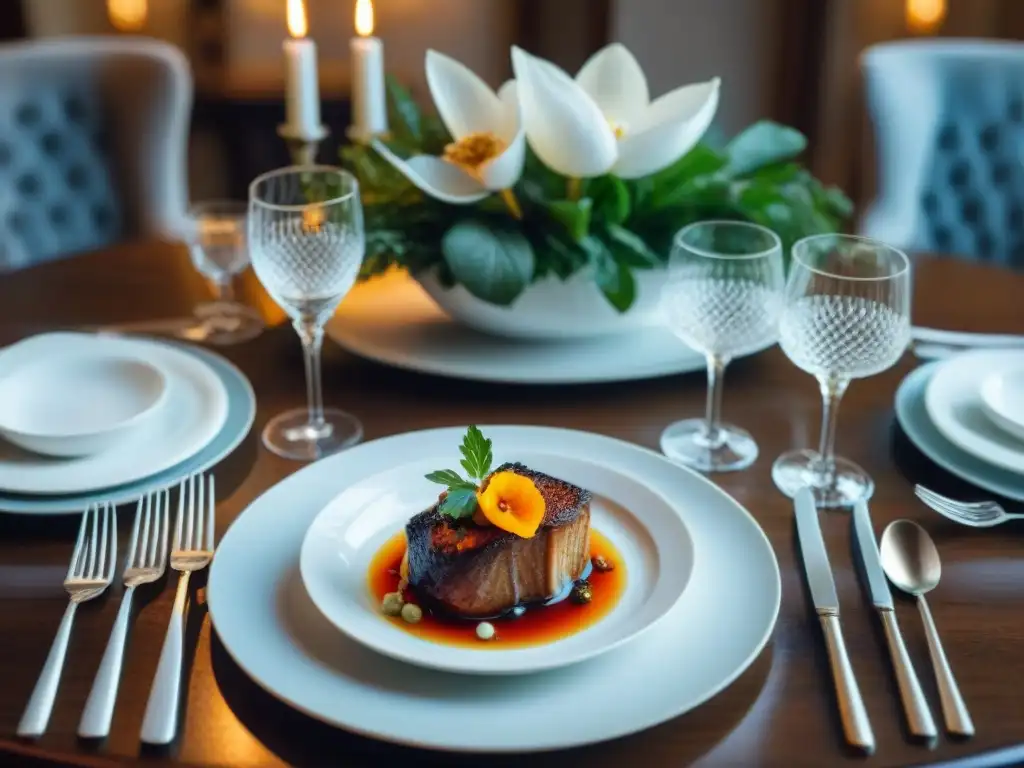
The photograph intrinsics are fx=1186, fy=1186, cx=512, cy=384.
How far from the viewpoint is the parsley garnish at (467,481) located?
3.13ft

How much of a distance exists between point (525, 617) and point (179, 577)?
30cm

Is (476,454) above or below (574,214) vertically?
below

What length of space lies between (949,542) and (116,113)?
165cm

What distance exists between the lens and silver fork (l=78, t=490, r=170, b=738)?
2.72 feet

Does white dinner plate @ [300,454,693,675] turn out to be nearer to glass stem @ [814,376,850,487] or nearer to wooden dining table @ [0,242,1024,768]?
wooden dining table @ [0,242,1024,768]

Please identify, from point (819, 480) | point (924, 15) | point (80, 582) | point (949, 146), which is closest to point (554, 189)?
point (819, 480)

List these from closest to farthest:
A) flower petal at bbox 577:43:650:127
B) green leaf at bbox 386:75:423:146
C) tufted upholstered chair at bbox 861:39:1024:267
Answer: flower petal at bbox 577:43:650:127 → green leaf at bbox 386:75:423:146 → tufted upholstered chair at bbox 861:39:1024:267

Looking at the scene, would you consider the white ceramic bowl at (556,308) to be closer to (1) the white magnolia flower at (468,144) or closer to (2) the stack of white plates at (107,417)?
(1) the white magnolia flower at (468,144)

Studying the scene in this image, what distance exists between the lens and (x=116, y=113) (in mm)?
2125

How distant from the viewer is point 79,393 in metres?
1.25

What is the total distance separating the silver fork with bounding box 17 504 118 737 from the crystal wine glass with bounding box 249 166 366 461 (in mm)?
205

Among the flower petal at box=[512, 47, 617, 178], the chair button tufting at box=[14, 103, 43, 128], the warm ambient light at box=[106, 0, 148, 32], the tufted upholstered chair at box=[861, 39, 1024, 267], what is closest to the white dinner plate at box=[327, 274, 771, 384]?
the flower petal at box=[512, 47, 617, 178]

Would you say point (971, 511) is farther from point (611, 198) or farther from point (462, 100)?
point (462, 100)

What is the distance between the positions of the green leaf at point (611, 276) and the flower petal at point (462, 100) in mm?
189
